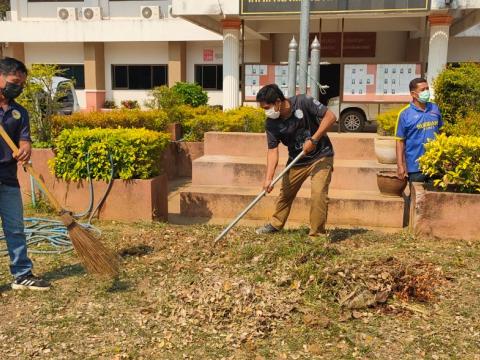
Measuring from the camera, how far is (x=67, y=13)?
2194 centimetres

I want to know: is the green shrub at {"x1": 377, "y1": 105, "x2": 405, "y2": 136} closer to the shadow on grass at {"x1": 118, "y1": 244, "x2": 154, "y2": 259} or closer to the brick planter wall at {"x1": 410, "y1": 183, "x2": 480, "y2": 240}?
the brick planter wall at {"x1": 410, "y1": 183, "x2": 480, "y2": 240}

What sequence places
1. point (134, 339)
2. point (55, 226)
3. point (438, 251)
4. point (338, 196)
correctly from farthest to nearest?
point (338, 196) < point (55, 226) < point (438, 251) < point (134, 339)

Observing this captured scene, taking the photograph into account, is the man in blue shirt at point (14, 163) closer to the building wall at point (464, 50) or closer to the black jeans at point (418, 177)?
Answer: the black jeans at point (418, 177)

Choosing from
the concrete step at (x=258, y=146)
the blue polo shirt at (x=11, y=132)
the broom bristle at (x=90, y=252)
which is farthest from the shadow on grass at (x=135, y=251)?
the concrete step at (x=258, y=146)

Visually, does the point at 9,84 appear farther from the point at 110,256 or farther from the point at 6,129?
the point at 110,256

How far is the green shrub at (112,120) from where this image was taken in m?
7.57

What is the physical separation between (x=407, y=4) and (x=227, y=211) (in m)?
6.64

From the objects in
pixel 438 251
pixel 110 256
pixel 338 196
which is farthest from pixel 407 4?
pixel 110 256

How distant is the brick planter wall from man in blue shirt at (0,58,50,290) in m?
3.79

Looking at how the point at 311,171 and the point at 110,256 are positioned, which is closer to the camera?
the point at 110,256

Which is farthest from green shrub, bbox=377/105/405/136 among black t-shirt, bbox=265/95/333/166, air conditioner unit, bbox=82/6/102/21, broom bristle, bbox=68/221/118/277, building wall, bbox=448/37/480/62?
air conditioner unit, bbox=82/6/102/21

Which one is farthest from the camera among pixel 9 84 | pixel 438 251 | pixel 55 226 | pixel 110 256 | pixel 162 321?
pixel 55 226

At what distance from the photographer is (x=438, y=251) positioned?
Result: 4930mm

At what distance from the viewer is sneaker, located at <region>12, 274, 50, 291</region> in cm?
404
